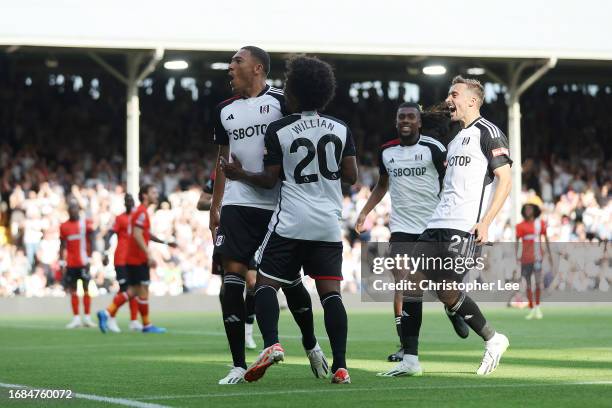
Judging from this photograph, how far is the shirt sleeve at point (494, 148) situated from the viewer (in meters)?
10.3

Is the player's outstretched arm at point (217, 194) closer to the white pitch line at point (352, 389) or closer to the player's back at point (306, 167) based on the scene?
the player's back at point (306, 167)

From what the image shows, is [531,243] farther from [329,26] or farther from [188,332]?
[188,332]

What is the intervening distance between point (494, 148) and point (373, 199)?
1.93m

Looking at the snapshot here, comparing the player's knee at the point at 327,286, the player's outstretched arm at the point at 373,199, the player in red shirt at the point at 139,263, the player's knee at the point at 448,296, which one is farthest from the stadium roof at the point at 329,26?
the player's knee at the point at 327,286

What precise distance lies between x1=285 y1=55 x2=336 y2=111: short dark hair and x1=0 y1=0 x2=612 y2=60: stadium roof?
63.0 ft

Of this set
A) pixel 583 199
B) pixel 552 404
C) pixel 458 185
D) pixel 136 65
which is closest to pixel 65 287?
pixel 136 65

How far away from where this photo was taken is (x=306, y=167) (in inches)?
369

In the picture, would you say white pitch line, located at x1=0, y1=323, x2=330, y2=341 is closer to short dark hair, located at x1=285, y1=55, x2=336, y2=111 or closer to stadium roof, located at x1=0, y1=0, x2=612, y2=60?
short dark hair, located at x1=285, y1=55, x2=336, y2=111

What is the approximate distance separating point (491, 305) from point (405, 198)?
1733cm

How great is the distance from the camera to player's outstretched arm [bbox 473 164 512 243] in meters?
10.1

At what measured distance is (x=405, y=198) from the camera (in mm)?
12445

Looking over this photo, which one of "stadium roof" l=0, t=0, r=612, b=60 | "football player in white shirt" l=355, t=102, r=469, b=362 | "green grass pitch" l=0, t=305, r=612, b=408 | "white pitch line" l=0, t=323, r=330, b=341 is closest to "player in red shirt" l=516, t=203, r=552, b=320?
"green grass pitch" l=0, t=305, r=612, b=408

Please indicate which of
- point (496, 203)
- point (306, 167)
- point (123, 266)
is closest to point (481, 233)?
point (496, 203)

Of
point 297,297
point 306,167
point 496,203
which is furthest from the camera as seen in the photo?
point 496,203
